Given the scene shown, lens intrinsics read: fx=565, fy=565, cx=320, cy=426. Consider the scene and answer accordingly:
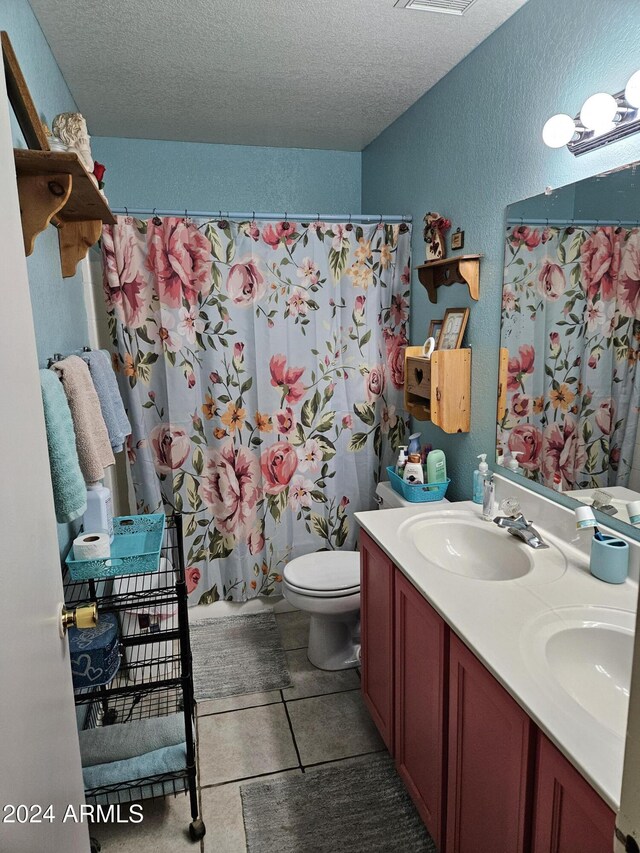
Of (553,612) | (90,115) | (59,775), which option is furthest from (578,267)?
(90,115)

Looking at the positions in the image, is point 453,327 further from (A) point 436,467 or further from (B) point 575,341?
(B) point 575,341

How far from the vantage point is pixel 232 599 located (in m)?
2.92

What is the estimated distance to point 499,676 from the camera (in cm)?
113

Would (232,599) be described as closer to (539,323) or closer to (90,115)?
(539,323)

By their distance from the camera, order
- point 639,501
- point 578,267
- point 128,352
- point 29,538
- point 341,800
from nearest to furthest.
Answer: point 29,538 < point 639,501 < point 578,267 < point 341,800 < point 128,352

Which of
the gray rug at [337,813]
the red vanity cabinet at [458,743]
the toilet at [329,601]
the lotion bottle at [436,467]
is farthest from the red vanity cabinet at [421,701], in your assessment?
the lotion bottle at [436,467]

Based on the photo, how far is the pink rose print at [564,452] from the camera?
5.76 feet

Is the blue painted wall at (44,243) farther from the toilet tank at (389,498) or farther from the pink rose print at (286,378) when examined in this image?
the toilet tank at (389,498)

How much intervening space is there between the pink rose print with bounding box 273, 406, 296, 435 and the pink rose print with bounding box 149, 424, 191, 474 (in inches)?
17.3

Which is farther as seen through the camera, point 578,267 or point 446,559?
point 446,559

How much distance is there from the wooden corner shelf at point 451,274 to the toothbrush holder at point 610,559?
43.9 inches

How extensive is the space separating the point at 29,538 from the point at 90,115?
2.65 metres

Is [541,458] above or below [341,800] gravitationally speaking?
above

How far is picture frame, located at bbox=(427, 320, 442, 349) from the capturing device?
255cm
